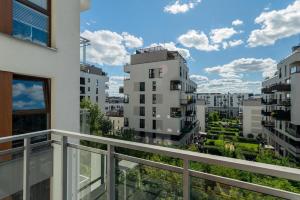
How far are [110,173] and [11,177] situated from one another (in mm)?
1307

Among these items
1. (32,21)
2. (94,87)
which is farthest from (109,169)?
(94,87)

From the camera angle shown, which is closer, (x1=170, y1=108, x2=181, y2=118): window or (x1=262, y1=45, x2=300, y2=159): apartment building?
(x1=262, y1=45, x2=300, y2=159): apartment building

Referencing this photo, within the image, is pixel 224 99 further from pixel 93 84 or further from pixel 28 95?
pixel 28 95

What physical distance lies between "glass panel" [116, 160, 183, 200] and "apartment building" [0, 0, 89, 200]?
830 mm

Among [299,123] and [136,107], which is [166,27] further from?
[299,123]

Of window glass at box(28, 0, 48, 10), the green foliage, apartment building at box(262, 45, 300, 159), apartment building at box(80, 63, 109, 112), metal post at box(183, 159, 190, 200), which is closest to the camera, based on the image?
metal post at box(183, 159, 190, 200)

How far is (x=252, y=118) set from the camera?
149ft

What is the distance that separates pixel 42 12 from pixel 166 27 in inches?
1121

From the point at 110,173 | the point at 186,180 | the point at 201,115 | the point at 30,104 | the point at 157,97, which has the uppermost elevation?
the point at 157,97

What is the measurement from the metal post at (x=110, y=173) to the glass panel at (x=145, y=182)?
0.13ft

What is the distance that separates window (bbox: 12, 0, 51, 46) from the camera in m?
4.11

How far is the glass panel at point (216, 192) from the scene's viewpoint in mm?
1207

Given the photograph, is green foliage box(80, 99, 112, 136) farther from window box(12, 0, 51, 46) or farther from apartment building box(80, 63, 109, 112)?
window box(12, 0, 51, 46)

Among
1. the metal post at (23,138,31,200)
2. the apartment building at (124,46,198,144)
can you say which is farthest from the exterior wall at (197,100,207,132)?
the metal post at (23,138,31,200)
